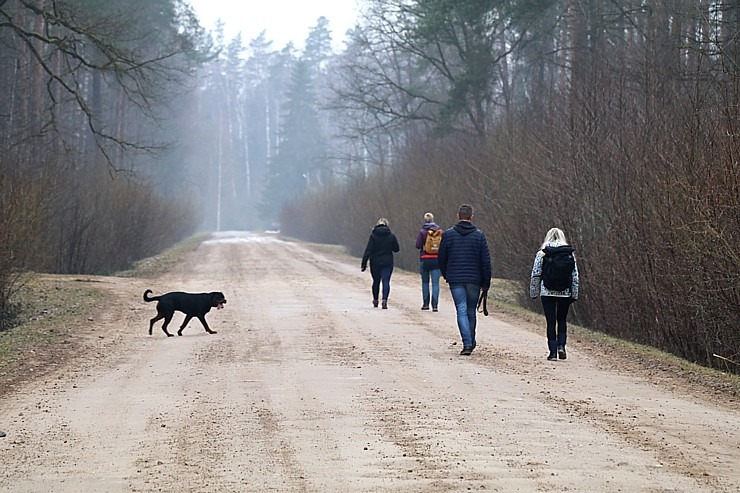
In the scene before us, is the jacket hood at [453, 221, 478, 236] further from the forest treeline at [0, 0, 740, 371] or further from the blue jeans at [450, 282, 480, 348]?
the forest treeline at [0, 0, 740, 371]

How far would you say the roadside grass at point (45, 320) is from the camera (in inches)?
522

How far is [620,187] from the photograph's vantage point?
58.1ft

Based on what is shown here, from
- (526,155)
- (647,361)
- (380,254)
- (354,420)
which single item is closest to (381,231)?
(380,254)

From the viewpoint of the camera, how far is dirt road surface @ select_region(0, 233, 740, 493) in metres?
6.73

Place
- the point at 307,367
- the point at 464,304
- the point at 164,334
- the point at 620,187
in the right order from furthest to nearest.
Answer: the point at 620,187 < the point at 164,334 < the point at 464,304 < the point at 307,367

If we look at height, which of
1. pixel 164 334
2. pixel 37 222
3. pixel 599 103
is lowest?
pixel 164 334

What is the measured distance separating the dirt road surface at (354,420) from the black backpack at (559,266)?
1.07 m

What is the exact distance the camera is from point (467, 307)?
43.5 feet

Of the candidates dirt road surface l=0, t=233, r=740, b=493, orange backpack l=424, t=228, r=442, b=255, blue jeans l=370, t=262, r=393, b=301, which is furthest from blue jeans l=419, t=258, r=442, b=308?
dirt road surface l=0, t=233, r=740, b=493

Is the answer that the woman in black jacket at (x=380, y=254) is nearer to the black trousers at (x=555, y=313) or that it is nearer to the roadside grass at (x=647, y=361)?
the roadside grass at (x=647, y=361)

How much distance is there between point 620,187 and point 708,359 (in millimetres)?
4759

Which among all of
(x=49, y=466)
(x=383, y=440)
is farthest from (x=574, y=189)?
(x=49, y=466)

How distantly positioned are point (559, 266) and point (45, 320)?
32.6 ft

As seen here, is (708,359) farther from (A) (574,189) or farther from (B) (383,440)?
(B) (383,440)
